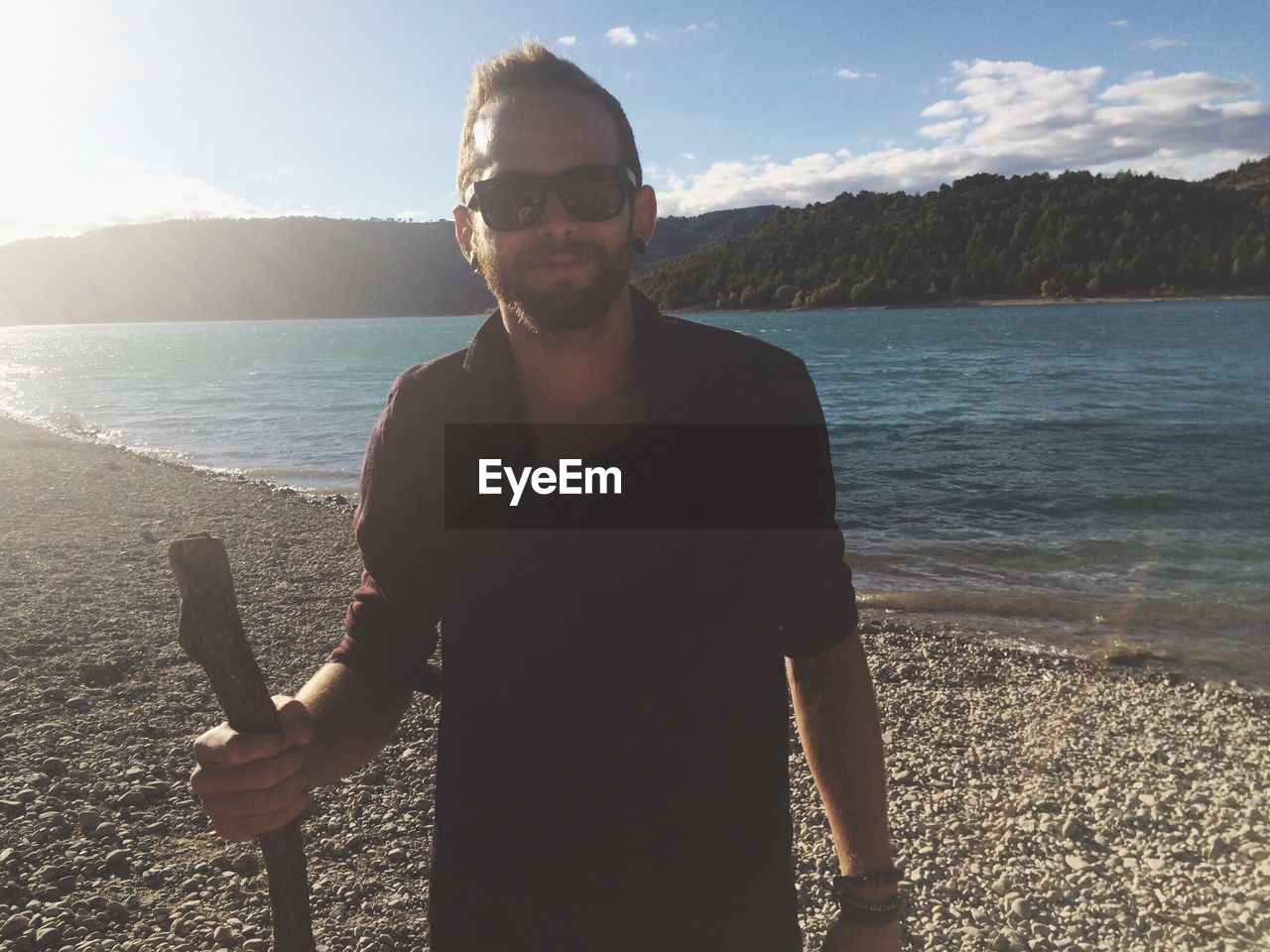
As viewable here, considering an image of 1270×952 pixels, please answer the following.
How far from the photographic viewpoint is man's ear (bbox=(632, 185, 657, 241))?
6.38ft

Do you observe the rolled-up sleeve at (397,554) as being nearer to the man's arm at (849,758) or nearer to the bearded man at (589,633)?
the bearded man at (589,633)

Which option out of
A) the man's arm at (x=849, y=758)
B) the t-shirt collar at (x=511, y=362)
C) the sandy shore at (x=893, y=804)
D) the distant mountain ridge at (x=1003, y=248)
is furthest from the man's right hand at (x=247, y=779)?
the distant mountain ridge at (x=1003, y=248)

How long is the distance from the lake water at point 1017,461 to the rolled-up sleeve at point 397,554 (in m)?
9.43

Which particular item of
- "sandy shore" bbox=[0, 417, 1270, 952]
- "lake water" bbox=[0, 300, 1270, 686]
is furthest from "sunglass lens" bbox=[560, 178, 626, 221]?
"lake water" bbox=[0, 300, 1270, 686]

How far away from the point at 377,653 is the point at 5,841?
5.17 m

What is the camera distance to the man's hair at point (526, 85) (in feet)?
6.04

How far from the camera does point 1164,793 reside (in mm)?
5984

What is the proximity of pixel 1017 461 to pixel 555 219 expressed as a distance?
24.0 m

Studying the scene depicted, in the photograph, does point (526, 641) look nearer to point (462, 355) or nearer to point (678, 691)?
point (678, 691)

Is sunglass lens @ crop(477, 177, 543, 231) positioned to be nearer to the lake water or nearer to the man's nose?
the man's nose

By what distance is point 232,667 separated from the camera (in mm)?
1455

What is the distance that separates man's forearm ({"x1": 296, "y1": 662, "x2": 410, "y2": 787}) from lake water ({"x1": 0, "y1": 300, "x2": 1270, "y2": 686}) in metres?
9.40

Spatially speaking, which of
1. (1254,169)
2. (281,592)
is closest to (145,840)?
(281,592)

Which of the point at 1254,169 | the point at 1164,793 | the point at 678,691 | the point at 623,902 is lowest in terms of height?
the point at 1164,793
